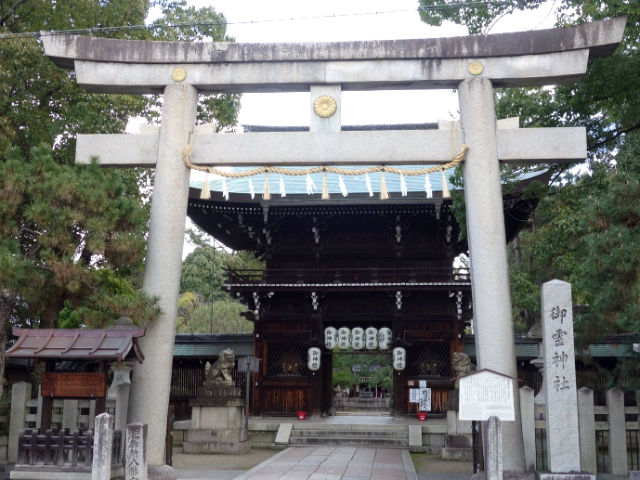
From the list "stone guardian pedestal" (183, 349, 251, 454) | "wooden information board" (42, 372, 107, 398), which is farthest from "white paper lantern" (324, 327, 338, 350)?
"wooden information board" (42, 372, 107, 398)

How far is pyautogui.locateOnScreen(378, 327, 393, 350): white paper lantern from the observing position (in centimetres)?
1861

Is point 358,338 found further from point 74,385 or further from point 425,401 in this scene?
point 74,385

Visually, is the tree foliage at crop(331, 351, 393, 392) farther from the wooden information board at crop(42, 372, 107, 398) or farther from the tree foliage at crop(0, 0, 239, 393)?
the wooden information board at crop(42, 372, 107, 398)

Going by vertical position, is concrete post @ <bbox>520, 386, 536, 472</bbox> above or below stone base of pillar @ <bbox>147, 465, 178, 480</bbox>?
above

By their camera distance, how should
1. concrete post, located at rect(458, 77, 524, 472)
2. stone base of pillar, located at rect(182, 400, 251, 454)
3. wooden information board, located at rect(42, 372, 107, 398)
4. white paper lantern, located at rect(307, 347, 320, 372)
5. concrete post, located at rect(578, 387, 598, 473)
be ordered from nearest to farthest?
wooden information board, located at rect(42, 372, 107, 398)
concrete post, located at rect(458, 77, 524, 472)
concrete post, located at rect(578, 387, 598, 473)
stone base of pillar, located at rect(182, 400, 251, 454)
white paper lantern, located at rect(307, 347, 320, 372)

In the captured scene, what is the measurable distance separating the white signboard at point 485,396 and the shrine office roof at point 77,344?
4433 mm

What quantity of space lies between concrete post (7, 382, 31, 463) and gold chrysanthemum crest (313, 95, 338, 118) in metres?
6.30

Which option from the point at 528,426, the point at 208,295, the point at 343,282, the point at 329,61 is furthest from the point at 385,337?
the point at 208,295

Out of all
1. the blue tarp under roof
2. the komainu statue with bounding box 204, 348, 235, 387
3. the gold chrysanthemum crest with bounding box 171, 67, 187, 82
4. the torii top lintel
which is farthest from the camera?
the blue tarp under roof

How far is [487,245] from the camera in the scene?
9.73 metres

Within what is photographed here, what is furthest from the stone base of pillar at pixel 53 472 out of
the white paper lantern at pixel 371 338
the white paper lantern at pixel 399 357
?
the white paper lantern at pixel 371 338

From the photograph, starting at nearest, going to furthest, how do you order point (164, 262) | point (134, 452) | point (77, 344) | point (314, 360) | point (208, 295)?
point (134, 452), point (77, 344), point (164, 262), point (314, 360), point (208, 295)

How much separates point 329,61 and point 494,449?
6.27 m

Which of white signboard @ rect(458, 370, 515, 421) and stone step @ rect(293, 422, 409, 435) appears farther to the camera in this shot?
stone step @ rect(293, 422, 409, 435)
